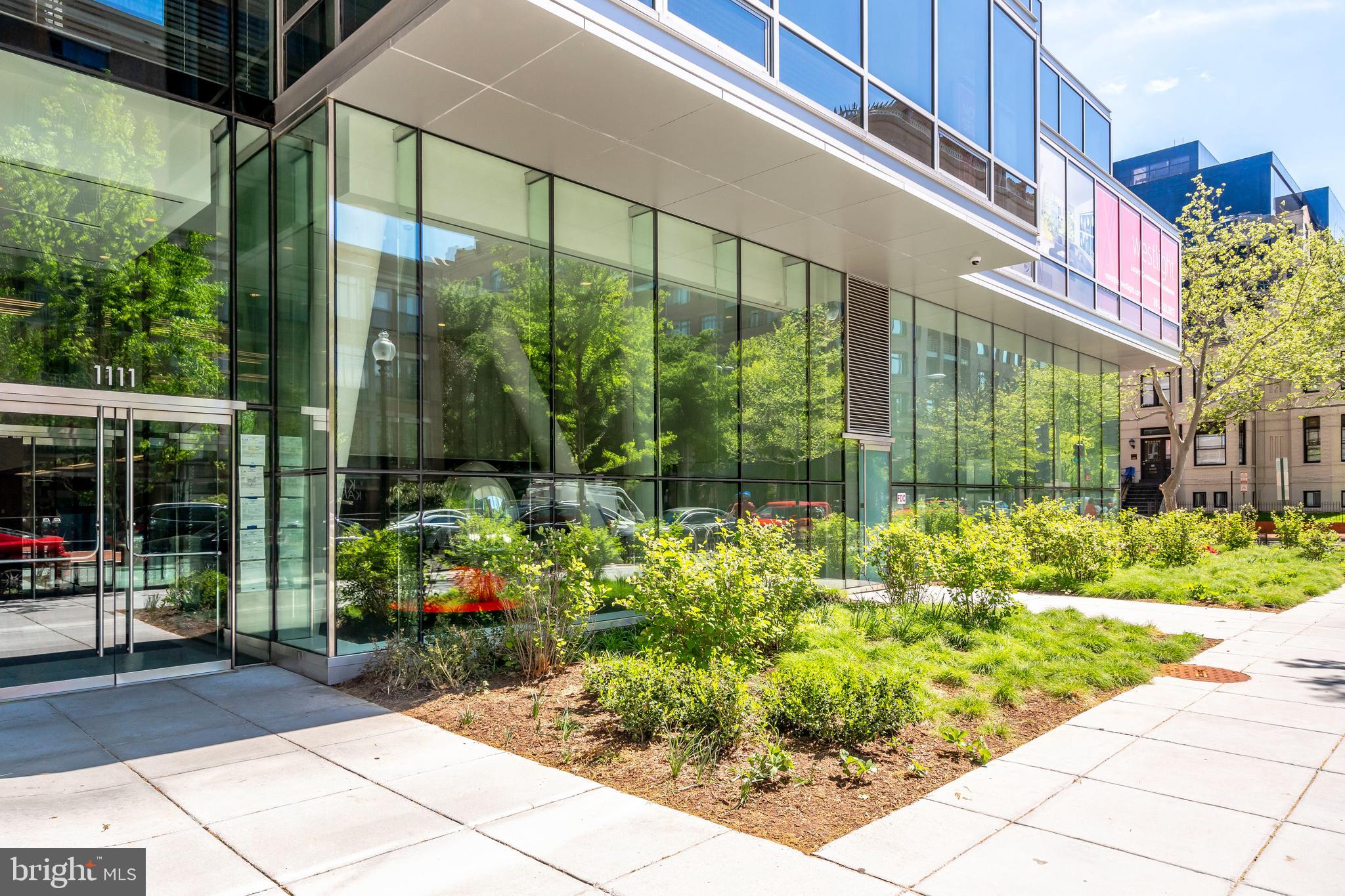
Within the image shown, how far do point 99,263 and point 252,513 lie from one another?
9.79 ft

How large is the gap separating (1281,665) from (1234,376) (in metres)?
21.8

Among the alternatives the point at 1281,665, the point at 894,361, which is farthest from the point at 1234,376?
the point at 1281,665

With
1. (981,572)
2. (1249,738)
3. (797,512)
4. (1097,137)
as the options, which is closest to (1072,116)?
(1097,137)

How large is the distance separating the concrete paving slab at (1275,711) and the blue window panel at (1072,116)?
15.4 metres

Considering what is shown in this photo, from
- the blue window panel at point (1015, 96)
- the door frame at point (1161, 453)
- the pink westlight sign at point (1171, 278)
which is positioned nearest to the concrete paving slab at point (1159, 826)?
the blue window panel at point (1015, 96)

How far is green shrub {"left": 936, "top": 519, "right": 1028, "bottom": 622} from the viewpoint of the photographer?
34.3 ft

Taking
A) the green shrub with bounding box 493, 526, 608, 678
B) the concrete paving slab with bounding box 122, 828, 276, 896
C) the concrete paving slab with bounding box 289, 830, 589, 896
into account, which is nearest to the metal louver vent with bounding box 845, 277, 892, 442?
the green shrub with bounding box 493, 526, 608, 678

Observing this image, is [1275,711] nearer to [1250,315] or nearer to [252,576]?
[252,576]

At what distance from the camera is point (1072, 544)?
599 inches

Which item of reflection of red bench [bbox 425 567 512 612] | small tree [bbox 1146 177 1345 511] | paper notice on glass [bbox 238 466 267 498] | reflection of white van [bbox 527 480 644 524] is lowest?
reflection of red bench [bbox 425 567 512 612]

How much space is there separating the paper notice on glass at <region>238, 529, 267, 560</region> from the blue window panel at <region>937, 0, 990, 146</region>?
1050 centimetres

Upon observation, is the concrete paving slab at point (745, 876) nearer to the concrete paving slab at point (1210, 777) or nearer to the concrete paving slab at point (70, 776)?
the concrete paving slab at point (1210, 777)

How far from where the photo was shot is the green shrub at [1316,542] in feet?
65.8

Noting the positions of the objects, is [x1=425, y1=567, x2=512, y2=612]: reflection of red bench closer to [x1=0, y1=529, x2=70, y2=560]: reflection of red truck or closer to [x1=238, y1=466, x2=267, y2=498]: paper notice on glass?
[x1=238, y1=466, x2=267, y2=498]: paper notice on glass
